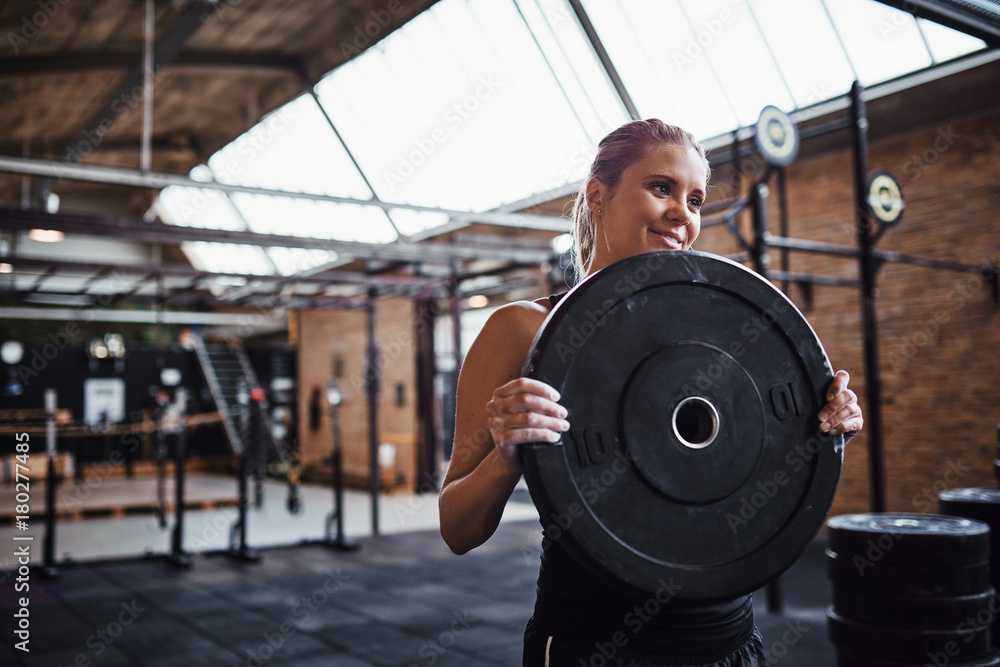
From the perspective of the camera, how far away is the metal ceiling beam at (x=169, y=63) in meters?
7.48

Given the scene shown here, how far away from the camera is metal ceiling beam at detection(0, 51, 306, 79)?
748 cm

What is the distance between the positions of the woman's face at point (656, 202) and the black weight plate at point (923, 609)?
1.76 m

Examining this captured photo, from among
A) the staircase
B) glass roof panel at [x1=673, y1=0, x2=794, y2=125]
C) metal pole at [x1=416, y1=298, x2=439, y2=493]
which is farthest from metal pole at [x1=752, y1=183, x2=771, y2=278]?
the staircase

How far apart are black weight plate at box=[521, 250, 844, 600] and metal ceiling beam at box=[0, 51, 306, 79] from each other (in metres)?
8.14

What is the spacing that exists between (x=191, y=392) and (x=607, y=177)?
14777 millimetres

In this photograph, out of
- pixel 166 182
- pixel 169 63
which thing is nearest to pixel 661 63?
pixel 166 182

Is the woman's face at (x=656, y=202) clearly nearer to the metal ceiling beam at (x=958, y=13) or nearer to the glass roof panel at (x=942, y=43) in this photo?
the metal ceiling beam at (x=958, y=13)

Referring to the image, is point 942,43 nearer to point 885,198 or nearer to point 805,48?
point 805,48

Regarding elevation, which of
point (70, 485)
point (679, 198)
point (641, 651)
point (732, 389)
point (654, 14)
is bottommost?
point (70, 485)

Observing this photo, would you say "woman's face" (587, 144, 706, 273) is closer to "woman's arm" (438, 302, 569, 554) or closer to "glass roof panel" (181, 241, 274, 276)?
"woman's arm" (438, 302, 569, 554)

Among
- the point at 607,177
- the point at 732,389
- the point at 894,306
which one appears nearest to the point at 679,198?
the point at 607,177

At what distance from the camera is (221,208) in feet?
42.3

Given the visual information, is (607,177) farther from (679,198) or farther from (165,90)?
(165,90)

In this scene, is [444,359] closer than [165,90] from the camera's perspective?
No
